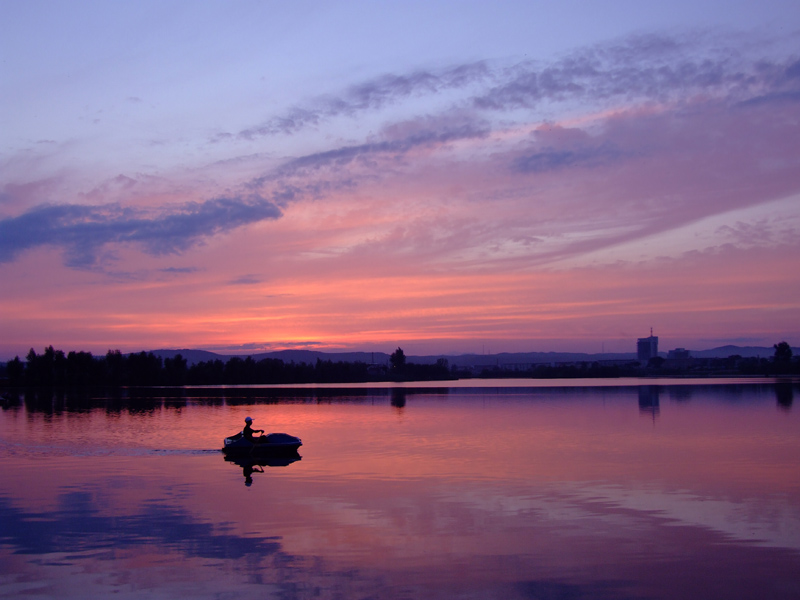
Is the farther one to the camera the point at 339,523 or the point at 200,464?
the point at 200,464

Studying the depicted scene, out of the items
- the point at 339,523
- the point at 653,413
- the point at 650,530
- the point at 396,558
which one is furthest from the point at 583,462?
the point at 653,413

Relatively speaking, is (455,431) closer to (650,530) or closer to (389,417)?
(389,417)

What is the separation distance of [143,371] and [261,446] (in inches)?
5511

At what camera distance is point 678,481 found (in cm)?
2211

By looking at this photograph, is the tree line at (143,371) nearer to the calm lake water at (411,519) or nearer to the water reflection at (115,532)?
the calm lake water at (411,519)

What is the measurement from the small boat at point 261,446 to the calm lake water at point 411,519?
1.04m

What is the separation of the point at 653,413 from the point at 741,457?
79.9 ft

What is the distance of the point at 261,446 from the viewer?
28781 millimetres

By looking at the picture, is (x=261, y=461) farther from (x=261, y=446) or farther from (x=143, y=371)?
(x=143, y=371)

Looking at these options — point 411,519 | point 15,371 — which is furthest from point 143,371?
point 411,519

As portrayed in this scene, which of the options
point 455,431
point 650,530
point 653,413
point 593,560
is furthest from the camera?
point 653,413

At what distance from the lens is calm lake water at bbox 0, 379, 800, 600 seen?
12383 millimetres

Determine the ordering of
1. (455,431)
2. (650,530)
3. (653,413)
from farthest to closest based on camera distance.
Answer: (653,413) < (455,431) < (650,530)

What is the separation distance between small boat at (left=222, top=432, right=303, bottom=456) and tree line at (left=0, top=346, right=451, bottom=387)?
137098mm
